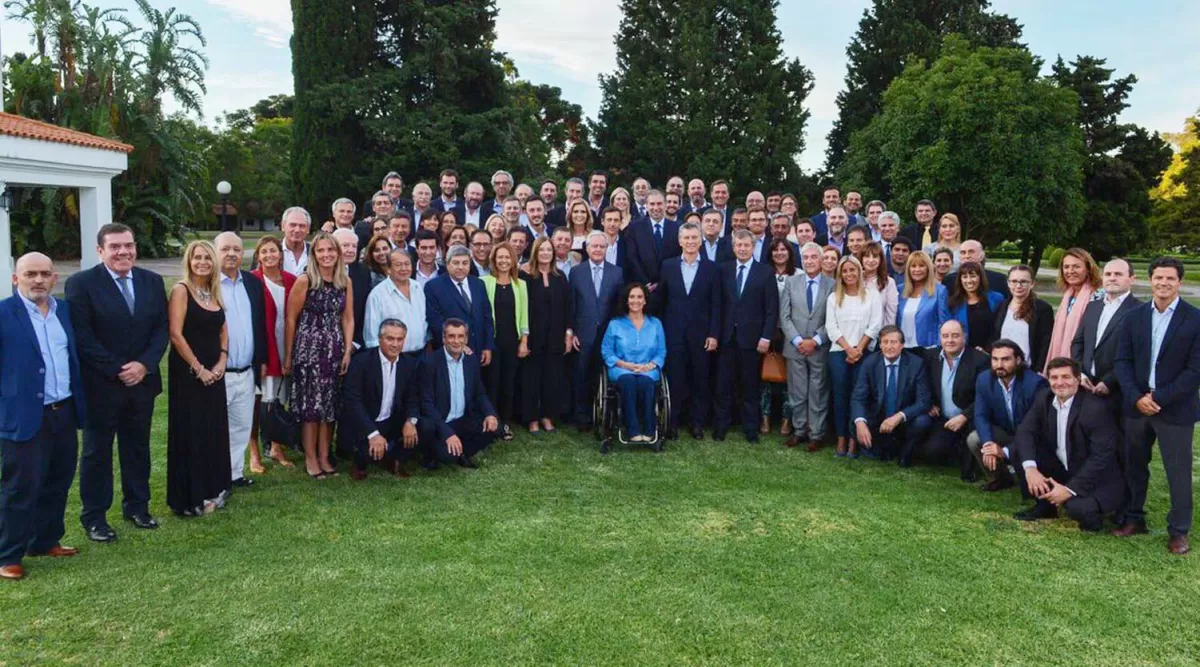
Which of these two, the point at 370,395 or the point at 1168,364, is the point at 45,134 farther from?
the point at 1168,364

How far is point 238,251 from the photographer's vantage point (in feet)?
16.6

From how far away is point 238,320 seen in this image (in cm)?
504

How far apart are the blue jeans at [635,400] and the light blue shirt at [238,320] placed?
280 cm

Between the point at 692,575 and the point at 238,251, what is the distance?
11.1 ft

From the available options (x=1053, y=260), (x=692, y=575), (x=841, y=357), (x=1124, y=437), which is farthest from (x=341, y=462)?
(x=1053, y=260)

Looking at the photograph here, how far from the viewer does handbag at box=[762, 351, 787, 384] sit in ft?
23.2

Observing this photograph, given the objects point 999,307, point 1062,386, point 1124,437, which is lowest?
point 1124,437

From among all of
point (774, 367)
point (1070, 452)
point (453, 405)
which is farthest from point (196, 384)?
point (1070, 452)

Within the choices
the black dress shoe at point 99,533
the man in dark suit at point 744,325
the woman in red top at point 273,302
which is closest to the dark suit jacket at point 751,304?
the man in dark suit at point 744,325

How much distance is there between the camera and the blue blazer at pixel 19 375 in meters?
3.79

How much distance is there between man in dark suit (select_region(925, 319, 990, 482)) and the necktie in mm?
5324

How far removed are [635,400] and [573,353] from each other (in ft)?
3.17

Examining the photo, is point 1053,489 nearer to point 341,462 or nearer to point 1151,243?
point 341,462

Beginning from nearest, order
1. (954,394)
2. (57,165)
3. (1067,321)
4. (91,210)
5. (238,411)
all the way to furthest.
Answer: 1. (238,411)
2. (1067,321)
3. (954,394)
4. (57,165)
5. (91,210)
